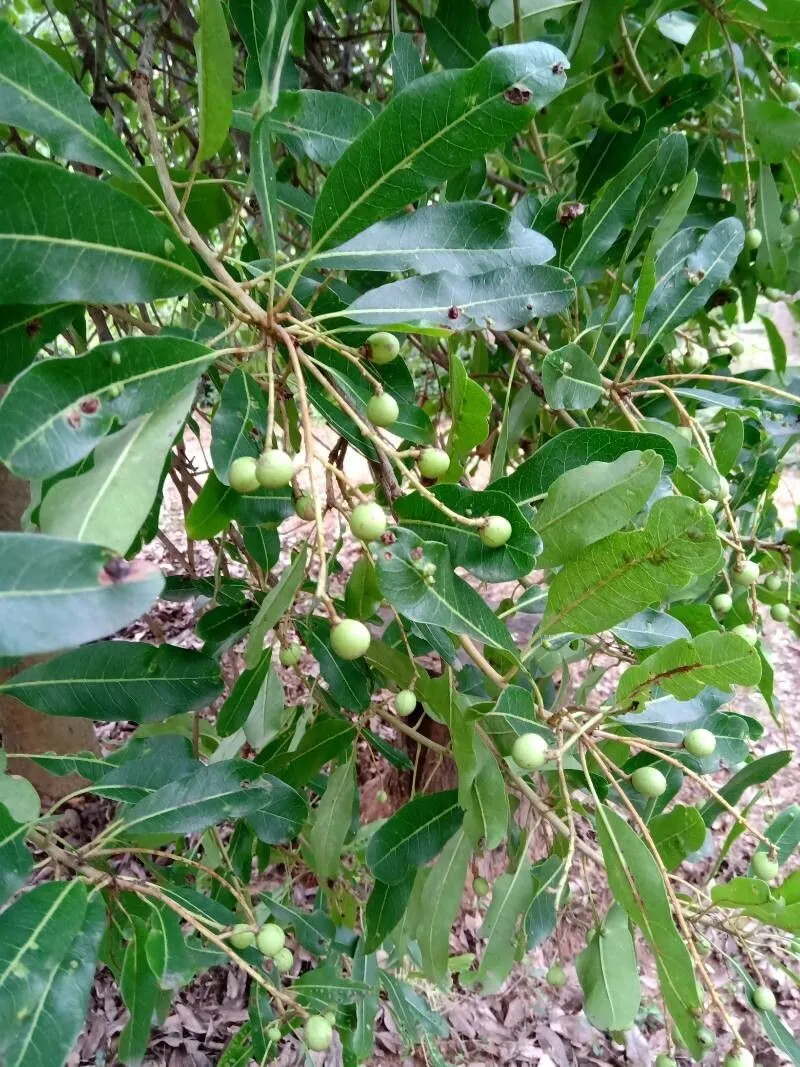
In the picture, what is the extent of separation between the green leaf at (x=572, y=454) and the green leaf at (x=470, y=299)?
0.14 metres

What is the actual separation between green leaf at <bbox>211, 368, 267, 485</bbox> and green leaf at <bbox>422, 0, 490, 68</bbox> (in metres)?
0.72

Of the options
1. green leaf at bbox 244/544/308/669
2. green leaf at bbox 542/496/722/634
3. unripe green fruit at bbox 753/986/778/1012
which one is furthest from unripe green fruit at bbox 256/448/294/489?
unripe green fruit at bbox 753/986/778/1012

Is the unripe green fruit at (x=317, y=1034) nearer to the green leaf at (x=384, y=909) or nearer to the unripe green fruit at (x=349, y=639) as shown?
the green leaf at (x=384, y=909)

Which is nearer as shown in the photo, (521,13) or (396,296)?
(396,296)

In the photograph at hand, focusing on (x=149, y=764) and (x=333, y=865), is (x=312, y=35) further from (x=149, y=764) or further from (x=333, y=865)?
(x=333, y=865)

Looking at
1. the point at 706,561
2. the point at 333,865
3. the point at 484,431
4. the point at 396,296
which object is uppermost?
the point at 396,296

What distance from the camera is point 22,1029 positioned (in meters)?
0.61

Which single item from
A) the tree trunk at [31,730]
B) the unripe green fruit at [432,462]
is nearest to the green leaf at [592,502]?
the unripe green fruit at [432,462]

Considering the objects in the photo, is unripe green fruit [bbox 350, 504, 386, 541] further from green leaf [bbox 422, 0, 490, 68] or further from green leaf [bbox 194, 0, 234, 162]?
green leaf [bbox 422, 0, 490, 68]

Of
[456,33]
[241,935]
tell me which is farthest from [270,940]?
[456,33]

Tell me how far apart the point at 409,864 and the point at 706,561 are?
707 mm

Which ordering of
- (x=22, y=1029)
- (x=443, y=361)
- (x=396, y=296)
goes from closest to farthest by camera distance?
1. (x=22, y=1029)
2. (x=396, y=296)
3. (x=443, y=361)

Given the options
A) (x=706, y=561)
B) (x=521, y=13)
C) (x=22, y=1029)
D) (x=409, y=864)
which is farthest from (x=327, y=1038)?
(x=521, y=13)

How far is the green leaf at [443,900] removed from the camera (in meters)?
1.21
